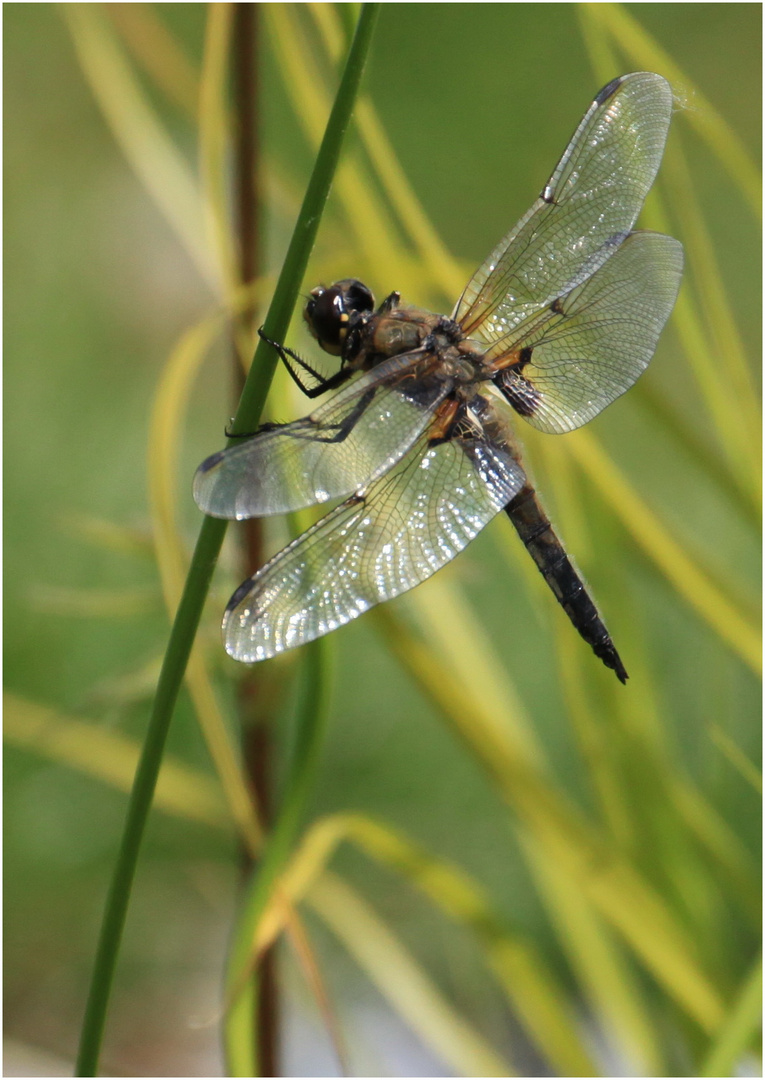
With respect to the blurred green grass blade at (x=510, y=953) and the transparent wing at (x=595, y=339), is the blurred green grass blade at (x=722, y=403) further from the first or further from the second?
the blurred green grass blade at (x=510, y=953)

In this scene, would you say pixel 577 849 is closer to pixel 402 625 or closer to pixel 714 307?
pixel 402 625

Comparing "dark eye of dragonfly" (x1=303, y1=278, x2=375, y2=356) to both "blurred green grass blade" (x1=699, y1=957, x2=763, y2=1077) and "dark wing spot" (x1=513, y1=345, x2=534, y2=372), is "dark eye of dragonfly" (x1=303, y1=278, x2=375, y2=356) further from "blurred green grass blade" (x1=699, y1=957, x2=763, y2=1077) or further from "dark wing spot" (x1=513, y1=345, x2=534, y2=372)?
"blurred green grass blade" (x1=699, y1=957, x2=763, y2=1077)

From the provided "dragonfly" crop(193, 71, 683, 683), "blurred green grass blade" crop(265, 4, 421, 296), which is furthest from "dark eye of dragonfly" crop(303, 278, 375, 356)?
"blurred green grass blade" crop(265, 4, 421, 296)

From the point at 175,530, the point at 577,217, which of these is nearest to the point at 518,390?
the point at 577,217

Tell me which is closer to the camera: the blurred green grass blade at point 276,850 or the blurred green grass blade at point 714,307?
the blurred green grass blade at point 276,850

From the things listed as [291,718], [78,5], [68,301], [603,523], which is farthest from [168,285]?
[603,523]

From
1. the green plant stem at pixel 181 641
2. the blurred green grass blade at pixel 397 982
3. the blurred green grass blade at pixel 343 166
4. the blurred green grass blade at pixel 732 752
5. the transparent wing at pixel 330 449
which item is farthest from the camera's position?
the blurred green grass blade at pixel 397 982

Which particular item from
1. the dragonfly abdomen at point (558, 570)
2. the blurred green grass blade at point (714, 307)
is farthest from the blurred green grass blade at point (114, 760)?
the blurred green grass blade at point (714, 307)

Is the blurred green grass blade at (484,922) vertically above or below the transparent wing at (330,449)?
below
